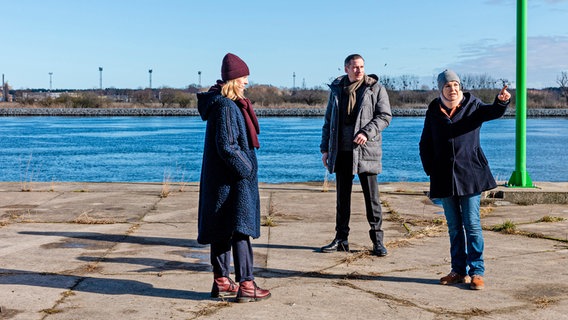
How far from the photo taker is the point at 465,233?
21.5ft

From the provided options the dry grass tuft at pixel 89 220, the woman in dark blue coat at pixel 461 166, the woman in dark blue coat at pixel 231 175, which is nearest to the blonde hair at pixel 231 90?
the woman in dark blue coat at pixel 231 175

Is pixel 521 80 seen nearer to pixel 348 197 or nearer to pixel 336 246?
pixel 348 197

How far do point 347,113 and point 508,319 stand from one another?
2827 millimetres

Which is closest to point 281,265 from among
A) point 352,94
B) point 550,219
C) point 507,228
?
point 352,94

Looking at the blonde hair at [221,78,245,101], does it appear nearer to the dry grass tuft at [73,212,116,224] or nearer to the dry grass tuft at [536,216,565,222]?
the dry grass tuft at [73,212,116,224]

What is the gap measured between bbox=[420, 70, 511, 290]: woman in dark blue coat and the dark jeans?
64.6 inches

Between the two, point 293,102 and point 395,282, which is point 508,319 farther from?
point 293,102

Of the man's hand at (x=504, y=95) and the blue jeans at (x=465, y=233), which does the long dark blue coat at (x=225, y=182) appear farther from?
the man's hand at (x=504, y=95)

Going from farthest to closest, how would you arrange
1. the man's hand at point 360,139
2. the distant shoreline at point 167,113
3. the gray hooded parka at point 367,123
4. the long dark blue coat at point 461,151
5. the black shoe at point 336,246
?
1. the distant shoreline at point 167,113
2. the black shoe at point 336,246
3. the gray hooded parka at point 367,123
4. the man's hand at point 360,139
5. the long dark blue coat at point 461,151

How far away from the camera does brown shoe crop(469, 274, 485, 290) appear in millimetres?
6176

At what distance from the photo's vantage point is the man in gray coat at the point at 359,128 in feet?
24.4

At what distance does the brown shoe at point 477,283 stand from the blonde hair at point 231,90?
2369 mm

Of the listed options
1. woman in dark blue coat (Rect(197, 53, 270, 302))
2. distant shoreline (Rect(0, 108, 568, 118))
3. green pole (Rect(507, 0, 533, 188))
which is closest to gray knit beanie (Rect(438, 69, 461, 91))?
woman in dark blue coat (Rect(197, 53, 270, 302))

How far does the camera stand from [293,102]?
14050 cm
